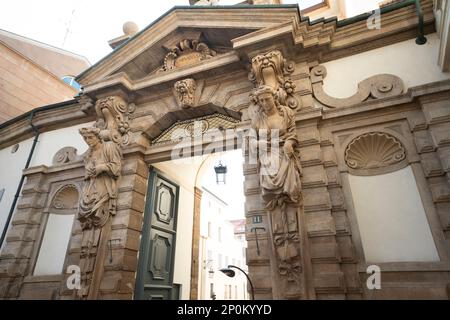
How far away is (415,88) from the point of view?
4.36 meters

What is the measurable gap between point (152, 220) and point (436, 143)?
211 inches

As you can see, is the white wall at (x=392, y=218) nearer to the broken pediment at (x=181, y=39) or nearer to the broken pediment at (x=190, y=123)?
the broken pediment at (x=190, y=123)

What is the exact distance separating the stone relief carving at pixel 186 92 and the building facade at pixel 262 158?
31 mm

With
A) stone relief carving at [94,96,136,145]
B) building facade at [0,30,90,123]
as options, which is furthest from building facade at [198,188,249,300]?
stone relief carving at [94,96,136,145]

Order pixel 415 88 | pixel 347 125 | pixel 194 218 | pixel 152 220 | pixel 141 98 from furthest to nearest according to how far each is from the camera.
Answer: pixel 194 218, pixel 141 98, pixel 152 220, pixel 347 125, pixel 415 88

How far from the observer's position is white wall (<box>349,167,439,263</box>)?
152 inches

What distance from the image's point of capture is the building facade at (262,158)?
4.00 meters

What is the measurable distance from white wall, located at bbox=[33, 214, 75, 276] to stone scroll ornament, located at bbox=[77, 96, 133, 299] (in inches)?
44.7

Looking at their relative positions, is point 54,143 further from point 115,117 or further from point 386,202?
point 386,202

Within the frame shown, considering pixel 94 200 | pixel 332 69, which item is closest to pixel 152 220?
pixel 94 200

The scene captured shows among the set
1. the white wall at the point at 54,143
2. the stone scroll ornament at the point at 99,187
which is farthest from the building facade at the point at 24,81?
the stone scroll ornament at the point at 99,187

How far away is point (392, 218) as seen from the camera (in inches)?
162

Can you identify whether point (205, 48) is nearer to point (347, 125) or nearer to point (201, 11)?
point (201, 11)

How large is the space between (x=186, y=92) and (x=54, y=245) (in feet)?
15.0
